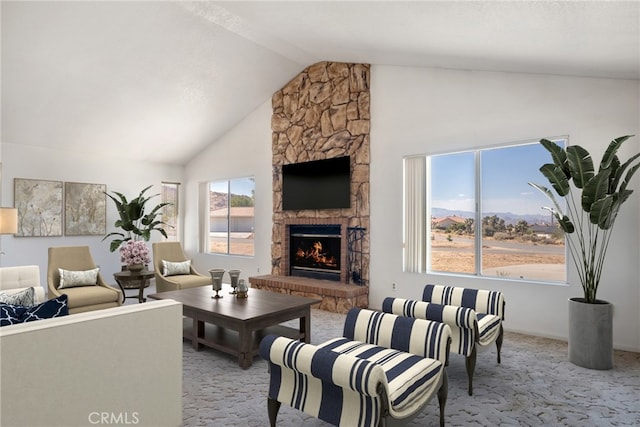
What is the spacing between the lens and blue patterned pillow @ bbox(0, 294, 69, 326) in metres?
2.16

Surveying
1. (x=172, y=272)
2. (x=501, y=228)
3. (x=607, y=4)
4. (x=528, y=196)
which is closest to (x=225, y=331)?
(x=172, y=272)

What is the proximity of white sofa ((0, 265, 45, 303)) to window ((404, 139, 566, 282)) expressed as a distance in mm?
4455

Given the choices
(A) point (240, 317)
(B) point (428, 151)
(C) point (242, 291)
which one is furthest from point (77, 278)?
(B) point (428, 151)

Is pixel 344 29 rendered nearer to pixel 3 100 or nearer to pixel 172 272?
pixel 172 272

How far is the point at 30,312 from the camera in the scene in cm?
224

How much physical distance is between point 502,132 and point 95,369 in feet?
15.6

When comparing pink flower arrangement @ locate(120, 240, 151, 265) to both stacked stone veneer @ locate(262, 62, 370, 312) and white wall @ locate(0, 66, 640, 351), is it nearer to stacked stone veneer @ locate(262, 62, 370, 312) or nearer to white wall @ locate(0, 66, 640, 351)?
white wall @ locate(0, 66, 640, 351)

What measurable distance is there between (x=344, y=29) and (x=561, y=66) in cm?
231

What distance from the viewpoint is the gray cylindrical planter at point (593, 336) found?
354 cm

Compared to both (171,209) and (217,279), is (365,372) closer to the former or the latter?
(217,279)

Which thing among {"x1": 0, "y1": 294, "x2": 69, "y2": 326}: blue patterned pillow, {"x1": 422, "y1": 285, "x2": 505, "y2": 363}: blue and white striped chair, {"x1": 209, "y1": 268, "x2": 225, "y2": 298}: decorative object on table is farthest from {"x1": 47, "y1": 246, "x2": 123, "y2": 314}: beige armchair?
{"x1": 422, "y1": 285, "x2": 505, "y2": 363}: blue and white striped chair

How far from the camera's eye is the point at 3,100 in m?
5.48

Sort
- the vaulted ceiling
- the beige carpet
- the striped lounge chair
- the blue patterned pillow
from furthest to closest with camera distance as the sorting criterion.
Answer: the vaulted ceiling → the beige carpet → the blue patterned pillow → the striped lounge chair

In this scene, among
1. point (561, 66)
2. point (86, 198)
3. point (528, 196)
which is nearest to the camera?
point (561, 66)
